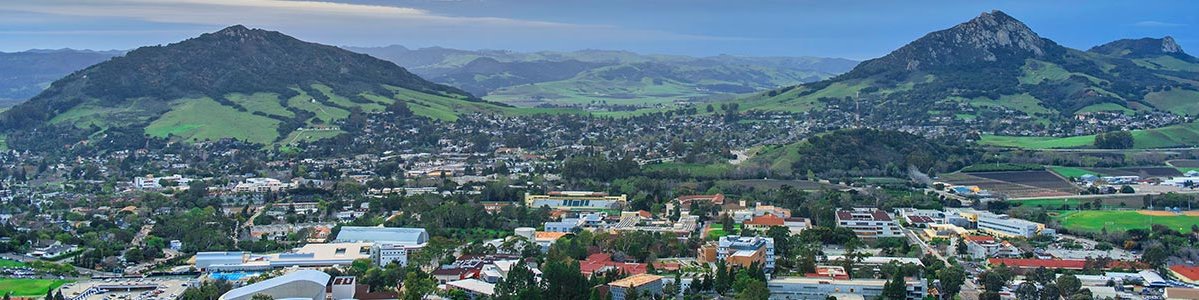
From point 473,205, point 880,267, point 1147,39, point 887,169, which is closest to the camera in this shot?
point 880,267

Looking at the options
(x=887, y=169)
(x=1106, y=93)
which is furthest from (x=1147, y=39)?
(x=887, y=169)

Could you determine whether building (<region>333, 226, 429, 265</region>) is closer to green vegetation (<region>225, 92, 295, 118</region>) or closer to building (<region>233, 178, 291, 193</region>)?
building (<region>233, 178, 291, 193</region>)

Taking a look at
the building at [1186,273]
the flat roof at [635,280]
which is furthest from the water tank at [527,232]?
the building at [1186,273]

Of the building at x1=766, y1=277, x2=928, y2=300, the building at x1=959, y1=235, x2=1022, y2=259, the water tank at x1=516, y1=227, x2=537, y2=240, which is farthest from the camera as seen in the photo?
the water tank at x1=516, y1=227, x2=537, y2=240

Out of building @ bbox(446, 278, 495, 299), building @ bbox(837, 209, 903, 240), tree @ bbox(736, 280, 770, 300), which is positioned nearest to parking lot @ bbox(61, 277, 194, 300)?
building @ bbox(446, 278, 495, 299)

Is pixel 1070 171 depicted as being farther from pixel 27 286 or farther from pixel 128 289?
pixel 27 286

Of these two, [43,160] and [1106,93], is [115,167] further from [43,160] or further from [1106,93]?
[1106,93]
